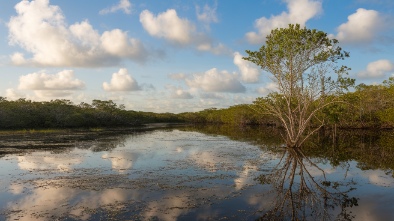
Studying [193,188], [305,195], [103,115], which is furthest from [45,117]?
[305,195]

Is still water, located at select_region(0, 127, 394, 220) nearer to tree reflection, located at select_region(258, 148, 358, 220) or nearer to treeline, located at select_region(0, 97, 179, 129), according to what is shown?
tree reflection, located at select_region(258, 148, 358, 220)

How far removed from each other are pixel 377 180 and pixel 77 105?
97389 mm

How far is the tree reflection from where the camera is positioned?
11203 millimetres

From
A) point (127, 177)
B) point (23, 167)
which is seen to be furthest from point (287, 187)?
point (23, 167)

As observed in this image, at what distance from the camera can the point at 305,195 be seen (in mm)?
13867

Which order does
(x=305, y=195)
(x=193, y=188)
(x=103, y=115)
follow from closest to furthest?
(x=305, y=195)
(x=193, y=188)
(x=103, y=115)

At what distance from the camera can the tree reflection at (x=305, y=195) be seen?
1120 cm

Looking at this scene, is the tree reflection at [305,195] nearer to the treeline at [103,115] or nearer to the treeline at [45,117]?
the treeline at [103,115]

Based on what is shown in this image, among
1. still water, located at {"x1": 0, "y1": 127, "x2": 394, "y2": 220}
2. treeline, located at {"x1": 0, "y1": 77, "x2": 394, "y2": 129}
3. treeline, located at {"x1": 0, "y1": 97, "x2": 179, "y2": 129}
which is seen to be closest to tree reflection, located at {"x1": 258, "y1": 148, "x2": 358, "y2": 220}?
still water, located at {"x1": 0, "y1": 127, "x2": 394, "y2": 220}

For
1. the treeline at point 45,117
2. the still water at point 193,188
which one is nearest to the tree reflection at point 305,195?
the still water at point 193,188

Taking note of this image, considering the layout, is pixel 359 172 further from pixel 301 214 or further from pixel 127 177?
pixel 127 177

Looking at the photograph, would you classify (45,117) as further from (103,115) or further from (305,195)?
(305,195)

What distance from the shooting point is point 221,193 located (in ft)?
46.0

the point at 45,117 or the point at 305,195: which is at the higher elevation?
Result: the point at 45,117
